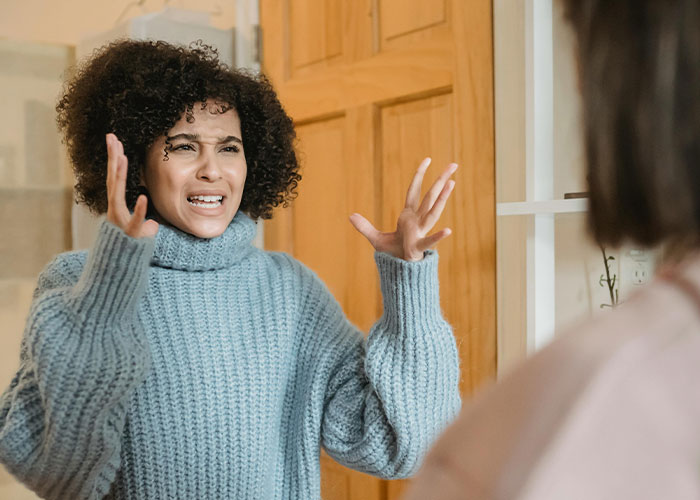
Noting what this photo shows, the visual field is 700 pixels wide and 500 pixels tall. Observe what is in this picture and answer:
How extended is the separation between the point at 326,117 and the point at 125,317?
0.90 metres

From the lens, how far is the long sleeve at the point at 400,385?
3.47ft

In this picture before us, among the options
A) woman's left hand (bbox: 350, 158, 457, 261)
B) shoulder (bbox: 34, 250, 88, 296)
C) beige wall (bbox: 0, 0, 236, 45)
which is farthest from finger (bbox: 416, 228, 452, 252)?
beige wall (bbox: 0, 0, 236, 45)

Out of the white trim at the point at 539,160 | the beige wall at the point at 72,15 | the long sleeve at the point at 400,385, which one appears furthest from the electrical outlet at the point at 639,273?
the beige wall at the point at 72,15

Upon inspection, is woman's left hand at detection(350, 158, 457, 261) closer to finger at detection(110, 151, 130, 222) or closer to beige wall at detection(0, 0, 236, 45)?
finger at detection(110, 151, 130, 222)

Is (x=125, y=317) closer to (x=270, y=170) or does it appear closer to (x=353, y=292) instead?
(x=270, y=170)

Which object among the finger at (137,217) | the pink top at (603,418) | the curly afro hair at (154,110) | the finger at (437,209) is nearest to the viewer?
the pink top at (603,418)

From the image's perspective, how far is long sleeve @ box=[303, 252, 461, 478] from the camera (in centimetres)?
106

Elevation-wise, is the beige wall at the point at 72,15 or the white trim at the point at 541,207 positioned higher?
the beige wall at the point at 72,15

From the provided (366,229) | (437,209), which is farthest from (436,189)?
(366,229)

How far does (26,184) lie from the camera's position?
6.43ft

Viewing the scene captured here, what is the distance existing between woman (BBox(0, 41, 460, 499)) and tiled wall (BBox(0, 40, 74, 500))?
83 centimetres

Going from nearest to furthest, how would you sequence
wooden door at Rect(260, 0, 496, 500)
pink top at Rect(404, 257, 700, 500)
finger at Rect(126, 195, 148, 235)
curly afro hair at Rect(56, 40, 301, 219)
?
pink top at Rect(404, 257, 700, 500), finger at Rect(126, 195, 148, 235), curly afro hair at Rect(56, 40, 301, 219), wooden door at Rect(260, 0, 496, 500)

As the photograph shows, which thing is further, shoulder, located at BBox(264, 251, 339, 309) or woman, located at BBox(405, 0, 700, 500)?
shoulder, located at BBox(264, 251, 339, 309)

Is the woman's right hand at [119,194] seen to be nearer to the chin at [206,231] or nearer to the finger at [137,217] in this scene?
the finger at [137,217]
